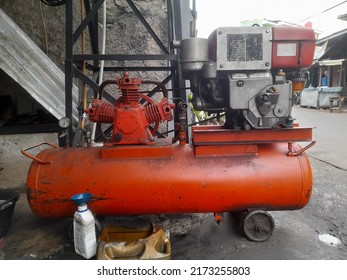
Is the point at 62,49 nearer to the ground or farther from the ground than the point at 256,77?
farther from the ground

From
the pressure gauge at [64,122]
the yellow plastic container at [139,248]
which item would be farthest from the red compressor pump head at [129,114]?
the yellow plastic container at [139,248]

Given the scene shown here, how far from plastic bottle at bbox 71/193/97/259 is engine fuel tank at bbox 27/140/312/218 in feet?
0.50

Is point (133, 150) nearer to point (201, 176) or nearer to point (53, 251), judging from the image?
point (201, 176)

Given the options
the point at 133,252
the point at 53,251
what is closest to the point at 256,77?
the point at 133,252

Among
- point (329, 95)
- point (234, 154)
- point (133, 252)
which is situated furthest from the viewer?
point (329, 95)

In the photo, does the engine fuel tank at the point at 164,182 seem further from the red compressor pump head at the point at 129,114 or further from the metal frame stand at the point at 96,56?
the metal frame stand at the point at 96,56

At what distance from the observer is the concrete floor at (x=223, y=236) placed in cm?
177

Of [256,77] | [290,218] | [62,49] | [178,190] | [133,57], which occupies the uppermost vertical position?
[62,49]

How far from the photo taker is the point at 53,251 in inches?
71.3

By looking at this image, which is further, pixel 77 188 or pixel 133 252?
pixel 77 188

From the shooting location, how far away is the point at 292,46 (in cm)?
175

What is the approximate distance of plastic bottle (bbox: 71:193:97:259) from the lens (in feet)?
5.22

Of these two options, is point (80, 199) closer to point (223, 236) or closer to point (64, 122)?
point (64, 122)

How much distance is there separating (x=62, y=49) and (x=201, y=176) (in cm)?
271
